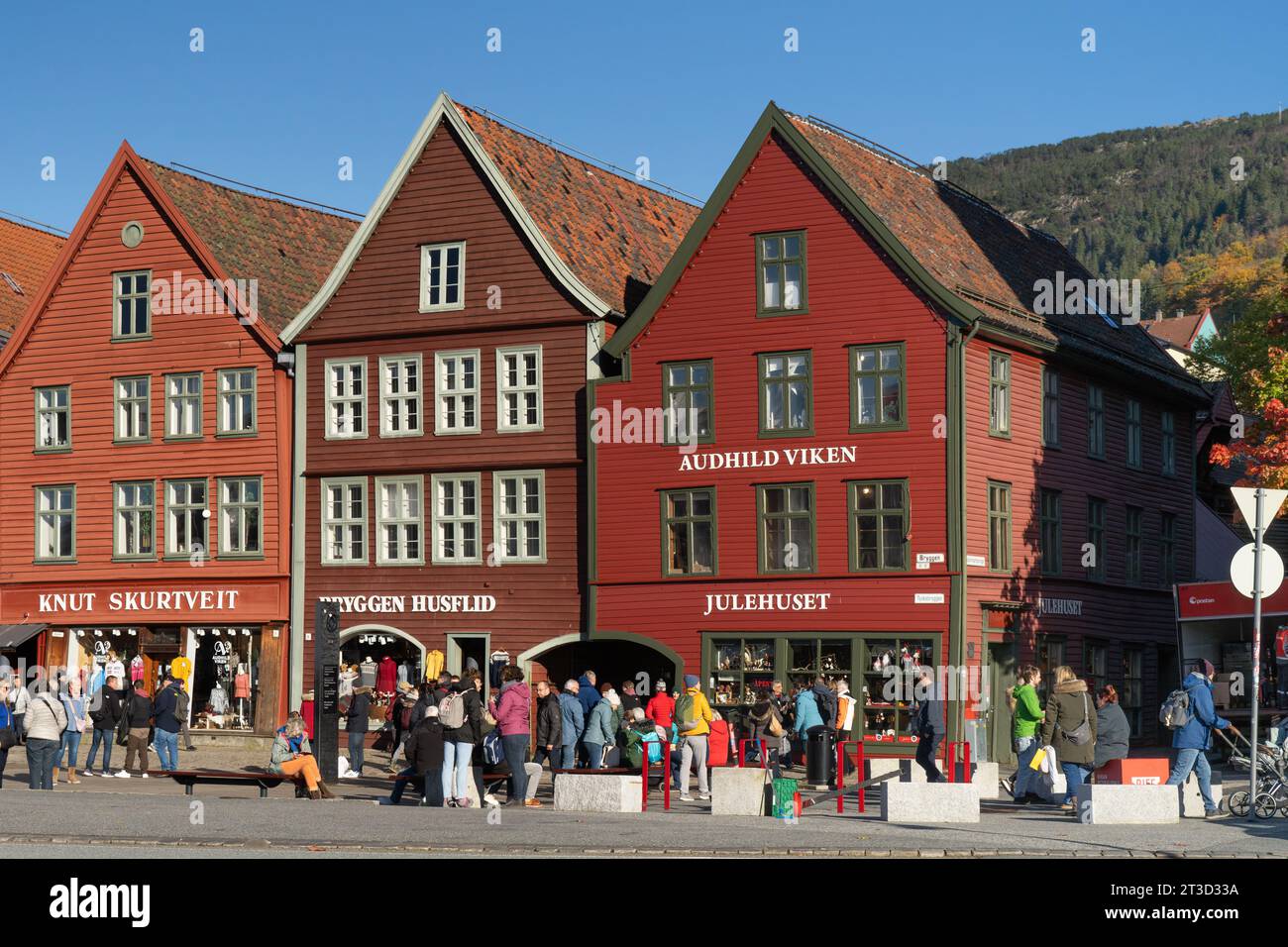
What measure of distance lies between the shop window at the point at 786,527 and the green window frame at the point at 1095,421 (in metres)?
8.13

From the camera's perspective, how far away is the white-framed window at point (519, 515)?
137 feet

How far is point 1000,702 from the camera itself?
38188 millimetres

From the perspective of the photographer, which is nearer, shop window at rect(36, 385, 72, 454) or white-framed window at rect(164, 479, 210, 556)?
white-framed window at rect(164, 479, 210, 556)

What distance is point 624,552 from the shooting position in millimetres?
40500

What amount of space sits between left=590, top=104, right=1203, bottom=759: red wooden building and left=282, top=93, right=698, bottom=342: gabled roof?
8.74 feet

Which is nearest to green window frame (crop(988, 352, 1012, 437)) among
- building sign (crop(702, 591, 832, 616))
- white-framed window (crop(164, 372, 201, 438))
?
building sign (crop(702, 591, 832, 616))

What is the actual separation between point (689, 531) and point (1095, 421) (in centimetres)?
1037

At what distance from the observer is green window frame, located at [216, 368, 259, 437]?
45.2 meters

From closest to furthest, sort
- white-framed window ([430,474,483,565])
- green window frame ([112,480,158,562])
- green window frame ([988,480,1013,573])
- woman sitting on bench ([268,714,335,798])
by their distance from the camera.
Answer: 1. woman sitting on bench ([268,714,335,798])
2. green window frame ([988,480,1013,573])
3. white-framed window ([430,474,483,565])
4. green window frame ([112,480,158,562])

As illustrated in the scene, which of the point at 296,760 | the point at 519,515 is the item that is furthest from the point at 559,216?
the point at 296,760

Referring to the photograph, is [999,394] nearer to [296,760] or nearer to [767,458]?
[767,458]

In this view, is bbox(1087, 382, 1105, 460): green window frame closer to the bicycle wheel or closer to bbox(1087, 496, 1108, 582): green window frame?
bbox(1087, 496, 1108, 582): green window frame

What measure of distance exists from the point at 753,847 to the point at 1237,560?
6700mm

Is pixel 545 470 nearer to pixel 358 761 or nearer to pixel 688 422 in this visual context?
pixel 688 422
